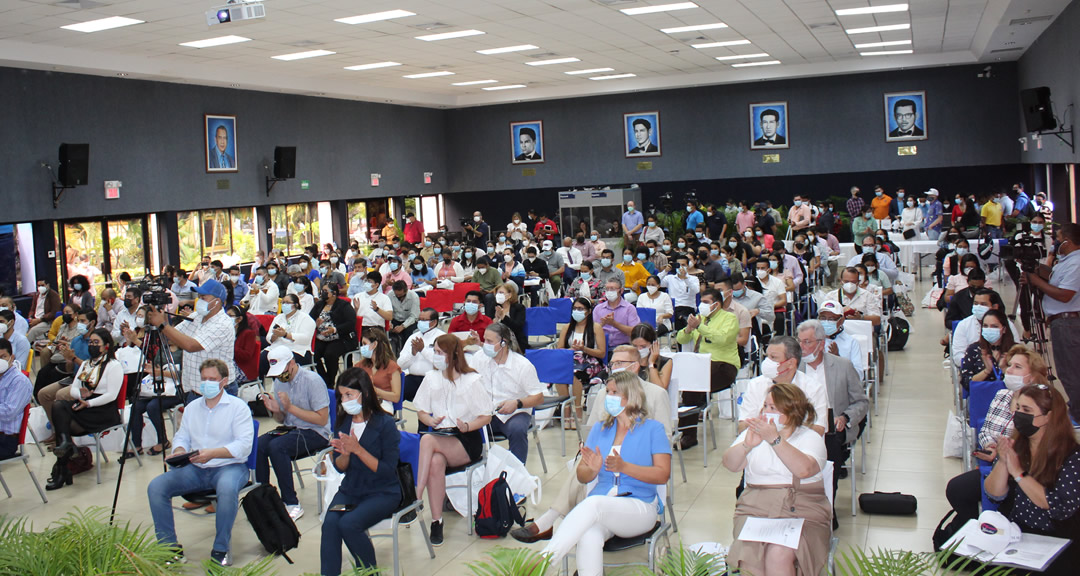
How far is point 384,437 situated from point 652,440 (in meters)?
1.73

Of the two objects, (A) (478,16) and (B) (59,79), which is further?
(B) (59,79)

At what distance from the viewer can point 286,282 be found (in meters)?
15.8

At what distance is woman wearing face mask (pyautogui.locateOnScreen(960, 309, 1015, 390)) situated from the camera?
751 cm

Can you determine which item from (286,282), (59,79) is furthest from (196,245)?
(286,282)

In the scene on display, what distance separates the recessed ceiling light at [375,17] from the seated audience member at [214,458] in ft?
29.6

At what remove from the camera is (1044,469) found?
5.00m

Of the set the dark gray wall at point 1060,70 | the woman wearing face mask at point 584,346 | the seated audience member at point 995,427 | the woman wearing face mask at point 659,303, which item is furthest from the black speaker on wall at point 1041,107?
the seated audience member at point 995,427

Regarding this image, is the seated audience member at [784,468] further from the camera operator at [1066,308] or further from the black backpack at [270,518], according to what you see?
the camera operator at [1066,308]

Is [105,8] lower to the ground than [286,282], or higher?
higher

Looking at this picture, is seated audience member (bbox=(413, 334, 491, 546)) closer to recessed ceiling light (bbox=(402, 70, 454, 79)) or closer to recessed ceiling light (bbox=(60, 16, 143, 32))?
recessed ceiling light (bbox=(60, 16, 143, 32))

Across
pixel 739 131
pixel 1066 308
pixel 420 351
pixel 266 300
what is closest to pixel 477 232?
pixel 739 131

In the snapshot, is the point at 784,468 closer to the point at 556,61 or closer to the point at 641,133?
the point at 556,61

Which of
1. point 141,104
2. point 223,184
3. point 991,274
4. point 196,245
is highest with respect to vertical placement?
point 141,104

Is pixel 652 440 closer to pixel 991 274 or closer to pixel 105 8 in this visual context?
pixel 105 8
